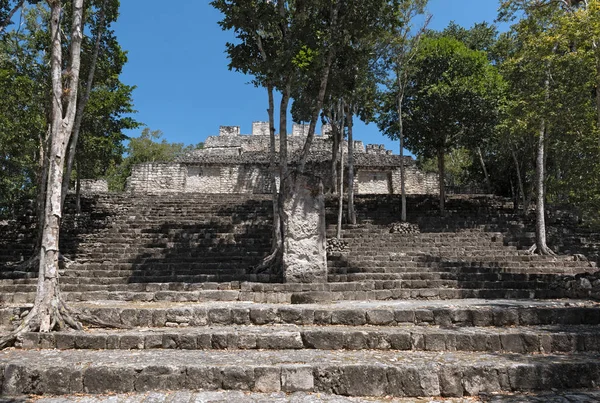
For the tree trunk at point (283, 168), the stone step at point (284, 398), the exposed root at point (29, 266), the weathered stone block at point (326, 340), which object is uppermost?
the tree trunk at point (283, 168)

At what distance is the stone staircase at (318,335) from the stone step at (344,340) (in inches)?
0.5

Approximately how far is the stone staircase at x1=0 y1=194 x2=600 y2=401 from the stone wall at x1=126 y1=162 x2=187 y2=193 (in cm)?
1297

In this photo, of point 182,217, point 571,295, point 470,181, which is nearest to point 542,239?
point 571,295

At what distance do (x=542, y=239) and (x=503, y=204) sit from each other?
683 centimetres

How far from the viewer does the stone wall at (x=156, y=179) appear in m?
22.9

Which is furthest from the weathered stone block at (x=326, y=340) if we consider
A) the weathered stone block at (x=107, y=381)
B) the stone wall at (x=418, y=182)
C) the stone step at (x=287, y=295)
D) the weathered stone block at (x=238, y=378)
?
the stone wall at (x=418, y=182)

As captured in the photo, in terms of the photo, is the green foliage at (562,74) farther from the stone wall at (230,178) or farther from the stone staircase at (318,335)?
the stone wall at (230,178)

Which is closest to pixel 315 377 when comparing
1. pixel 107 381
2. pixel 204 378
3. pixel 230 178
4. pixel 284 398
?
pixel 284 398

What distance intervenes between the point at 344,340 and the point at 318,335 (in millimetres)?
303

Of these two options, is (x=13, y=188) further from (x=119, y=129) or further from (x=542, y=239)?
(x=542, y=239)

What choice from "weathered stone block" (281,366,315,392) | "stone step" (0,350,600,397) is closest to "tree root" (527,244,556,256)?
"stone step" (0,350,600,397)

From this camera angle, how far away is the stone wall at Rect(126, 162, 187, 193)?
2289 centimetres

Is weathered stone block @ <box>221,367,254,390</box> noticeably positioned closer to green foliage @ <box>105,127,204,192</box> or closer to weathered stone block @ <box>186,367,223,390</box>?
weathered stone block @ <box>186,367,223,390</box>

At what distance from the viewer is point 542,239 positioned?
464 inches
